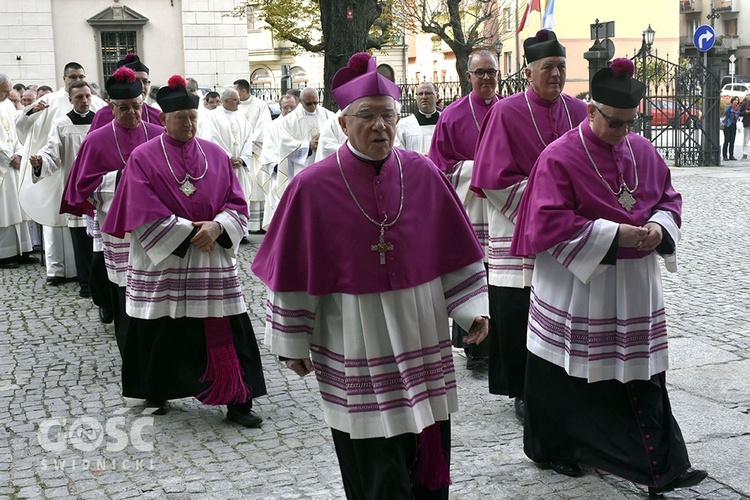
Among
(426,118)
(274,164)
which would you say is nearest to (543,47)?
(426,118)

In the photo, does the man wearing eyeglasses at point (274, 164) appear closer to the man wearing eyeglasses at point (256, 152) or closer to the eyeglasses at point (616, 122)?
the man wearing eyeglasses at point (256, 152)

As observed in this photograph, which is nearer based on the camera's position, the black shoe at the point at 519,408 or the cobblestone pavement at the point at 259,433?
the cobblestone pavement at the point at 259,433

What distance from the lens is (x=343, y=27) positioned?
14438 millimetres

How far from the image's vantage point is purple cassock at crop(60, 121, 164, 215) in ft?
23.7

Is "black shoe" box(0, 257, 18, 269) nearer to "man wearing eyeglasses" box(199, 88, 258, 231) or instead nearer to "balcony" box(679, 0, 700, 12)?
"man wearing eyeglasses" box(199, 88, 258, 231)

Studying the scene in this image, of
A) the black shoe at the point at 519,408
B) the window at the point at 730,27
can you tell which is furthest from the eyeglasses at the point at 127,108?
the window at the point at 730,27

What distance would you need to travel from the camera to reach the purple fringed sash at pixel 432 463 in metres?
4.04

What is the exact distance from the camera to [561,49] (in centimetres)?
564

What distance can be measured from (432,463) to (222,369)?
2.34 m

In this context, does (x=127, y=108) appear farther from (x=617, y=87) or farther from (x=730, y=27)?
(x=730, y=27)

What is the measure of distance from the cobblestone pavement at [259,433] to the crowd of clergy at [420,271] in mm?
213

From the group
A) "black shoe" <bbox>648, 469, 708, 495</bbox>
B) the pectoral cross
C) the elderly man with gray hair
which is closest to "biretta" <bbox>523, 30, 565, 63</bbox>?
the pectoral cross

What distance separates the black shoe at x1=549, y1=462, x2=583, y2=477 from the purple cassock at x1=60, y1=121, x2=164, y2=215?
3.80 metres

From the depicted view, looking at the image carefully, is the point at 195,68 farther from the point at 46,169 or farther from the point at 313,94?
the point at 46,169
